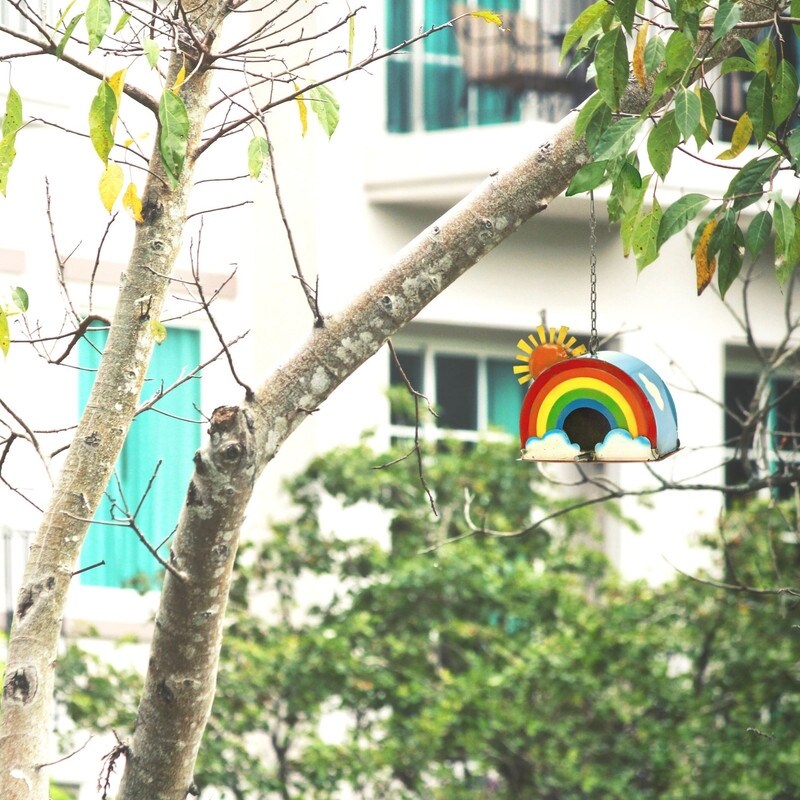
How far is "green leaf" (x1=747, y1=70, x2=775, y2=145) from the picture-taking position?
10.9 feet

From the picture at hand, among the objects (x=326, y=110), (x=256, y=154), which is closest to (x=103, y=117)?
(x=256, y=154)

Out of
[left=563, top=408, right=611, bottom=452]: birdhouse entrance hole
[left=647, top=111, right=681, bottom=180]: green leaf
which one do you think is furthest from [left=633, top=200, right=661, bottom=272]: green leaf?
[left=563, top=408, right=611, bottom=452]: birdhouse entrance hole

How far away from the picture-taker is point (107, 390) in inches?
154

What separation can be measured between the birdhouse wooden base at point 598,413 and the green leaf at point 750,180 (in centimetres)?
83

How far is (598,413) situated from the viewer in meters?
4.36

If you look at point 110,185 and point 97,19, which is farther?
point 110,185

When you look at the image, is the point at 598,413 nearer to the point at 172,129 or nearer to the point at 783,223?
the point at 783,223

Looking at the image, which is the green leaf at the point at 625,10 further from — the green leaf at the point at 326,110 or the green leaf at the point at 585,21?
the green leaf at the point at 326,110

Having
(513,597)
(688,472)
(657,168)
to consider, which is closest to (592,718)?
(513,597)

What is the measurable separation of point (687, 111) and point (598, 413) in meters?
1.33

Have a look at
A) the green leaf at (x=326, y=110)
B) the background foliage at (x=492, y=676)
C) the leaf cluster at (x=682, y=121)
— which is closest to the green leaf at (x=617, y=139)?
the leaf cluster at (x=682, y=121)

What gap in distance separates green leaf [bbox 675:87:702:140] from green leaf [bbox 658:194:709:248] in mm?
312

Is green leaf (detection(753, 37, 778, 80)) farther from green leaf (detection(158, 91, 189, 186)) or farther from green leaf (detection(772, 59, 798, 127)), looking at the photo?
green leaf (detection(158, 91, 189, 186))

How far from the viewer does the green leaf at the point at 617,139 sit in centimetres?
335
